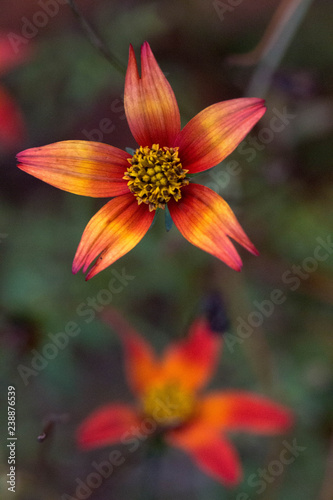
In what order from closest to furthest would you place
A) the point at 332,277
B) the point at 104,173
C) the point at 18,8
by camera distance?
the point at 104,173
the point at 332,277
the point at 18,8

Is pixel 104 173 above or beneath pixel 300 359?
above

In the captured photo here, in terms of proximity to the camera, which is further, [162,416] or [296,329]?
[296,329]

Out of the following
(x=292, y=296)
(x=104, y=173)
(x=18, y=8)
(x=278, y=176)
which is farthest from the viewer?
(x=18, y=8)

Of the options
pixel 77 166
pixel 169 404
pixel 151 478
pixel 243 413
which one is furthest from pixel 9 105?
pixel 151 478

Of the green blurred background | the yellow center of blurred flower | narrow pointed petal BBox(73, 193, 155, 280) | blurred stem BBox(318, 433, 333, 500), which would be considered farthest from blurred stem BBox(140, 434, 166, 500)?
narrow pointed petal BBox(73, 193, 155, 280)

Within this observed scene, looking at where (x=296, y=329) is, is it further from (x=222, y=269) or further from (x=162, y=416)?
(x=162, y=416)

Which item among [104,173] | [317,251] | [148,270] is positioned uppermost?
[104,173]

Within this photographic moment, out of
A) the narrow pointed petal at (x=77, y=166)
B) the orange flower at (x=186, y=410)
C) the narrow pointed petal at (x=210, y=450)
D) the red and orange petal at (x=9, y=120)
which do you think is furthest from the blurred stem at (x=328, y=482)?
the red and orange petal at (x=9, y=120)

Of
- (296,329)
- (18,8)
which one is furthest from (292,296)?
(18,8)
